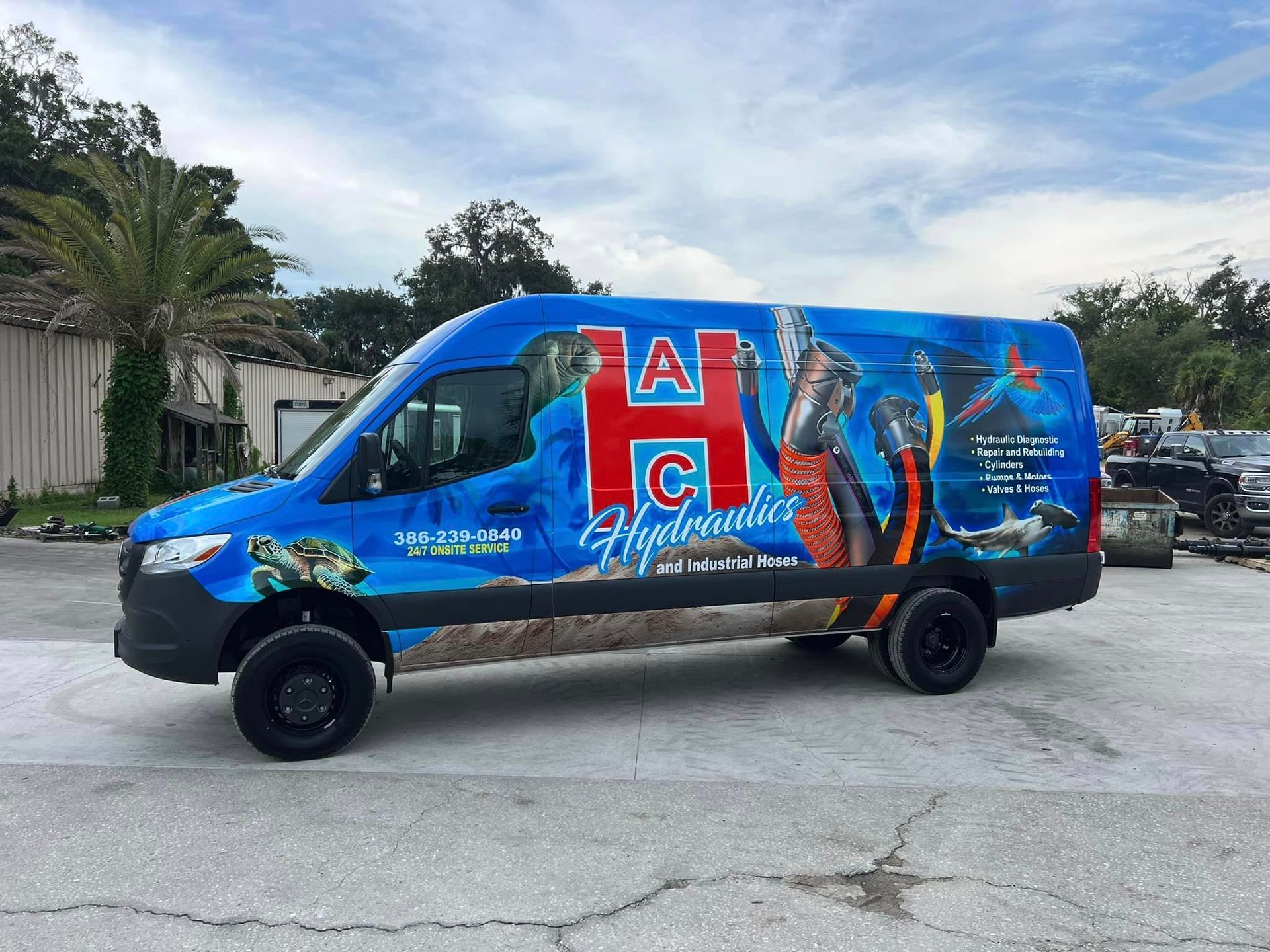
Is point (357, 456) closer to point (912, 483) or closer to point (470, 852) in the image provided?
point (470, 852)

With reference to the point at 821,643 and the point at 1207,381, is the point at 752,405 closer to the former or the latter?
the point at 821,643

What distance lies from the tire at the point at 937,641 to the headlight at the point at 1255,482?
33.9 feet

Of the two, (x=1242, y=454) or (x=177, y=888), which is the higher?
(x=1242, y=454)

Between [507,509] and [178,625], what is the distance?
1.84 m

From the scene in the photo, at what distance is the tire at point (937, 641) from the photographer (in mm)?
6363

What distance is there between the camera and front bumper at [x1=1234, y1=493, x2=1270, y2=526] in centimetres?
1416

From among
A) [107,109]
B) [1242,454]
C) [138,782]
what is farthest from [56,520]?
[107,109]

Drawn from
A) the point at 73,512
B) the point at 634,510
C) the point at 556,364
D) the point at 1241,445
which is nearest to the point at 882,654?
the point at 634,510

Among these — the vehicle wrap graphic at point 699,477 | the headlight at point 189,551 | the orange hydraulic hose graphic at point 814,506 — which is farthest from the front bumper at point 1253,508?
the headlight at point 189,551

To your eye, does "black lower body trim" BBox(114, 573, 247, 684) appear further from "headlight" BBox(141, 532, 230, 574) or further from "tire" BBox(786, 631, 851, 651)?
"tire" BBox(786, 631, 851, 651)

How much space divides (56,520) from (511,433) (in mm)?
12785

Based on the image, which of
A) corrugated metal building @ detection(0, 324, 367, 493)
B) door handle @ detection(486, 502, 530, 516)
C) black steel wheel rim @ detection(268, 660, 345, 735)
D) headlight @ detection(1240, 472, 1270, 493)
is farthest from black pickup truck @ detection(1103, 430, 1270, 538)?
corrugated metal building @ detection(0, 324, 367, 493)

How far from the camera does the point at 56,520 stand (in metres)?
14.9

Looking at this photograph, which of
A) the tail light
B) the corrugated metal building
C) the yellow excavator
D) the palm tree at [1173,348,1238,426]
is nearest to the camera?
the tail light
